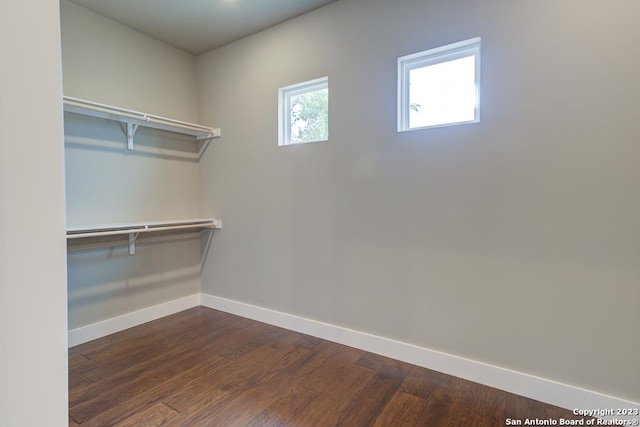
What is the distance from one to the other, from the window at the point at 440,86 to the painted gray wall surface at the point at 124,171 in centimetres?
220

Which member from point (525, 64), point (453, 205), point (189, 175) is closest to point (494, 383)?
point (453, 205)

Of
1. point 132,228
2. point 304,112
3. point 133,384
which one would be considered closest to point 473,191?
point 304,112

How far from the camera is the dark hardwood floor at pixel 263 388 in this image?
1.62m

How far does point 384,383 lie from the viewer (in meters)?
1.92

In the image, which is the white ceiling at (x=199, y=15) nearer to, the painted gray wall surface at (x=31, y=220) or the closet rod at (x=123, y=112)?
the closet rod at (x=123, y=112)

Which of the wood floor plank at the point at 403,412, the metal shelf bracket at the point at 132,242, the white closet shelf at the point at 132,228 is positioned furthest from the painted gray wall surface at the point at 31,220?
the metal shelf bracket at the point at 132,242

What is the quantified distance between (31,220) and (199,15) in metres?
2.40

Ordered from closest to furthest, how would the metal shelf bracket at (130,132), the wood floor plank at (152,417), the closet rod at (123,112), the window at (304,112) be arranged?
the wood floor plank at (152,417)
the closet rod at (123,112)
the window at (304,112)
the metal shelf bracket at (130,132)

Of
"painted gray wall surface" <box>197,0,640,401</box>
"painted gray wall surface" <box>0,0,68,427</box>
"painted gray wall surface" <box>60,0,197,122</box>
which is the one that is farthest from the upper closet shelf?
"painted gray wall surface" <box>0,0,68,427</box>

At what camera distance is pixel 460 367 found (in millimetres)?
1979

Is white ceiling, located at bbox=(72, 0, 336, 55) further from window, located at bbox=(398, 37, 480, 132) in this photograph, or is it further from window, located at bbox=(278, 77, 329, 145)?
window, located at bbox=(398, 37, 480, 132)

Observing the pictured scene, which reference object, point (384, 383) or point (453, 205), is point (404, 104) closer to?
point (453, 205)

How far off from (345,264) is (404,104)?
1223 mm

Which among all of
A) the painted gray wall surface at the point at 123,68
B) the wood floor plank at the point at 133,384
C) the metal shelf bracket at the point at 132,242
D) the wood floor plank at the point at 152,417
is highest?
the painted gray wall surface at the point at 123,68
